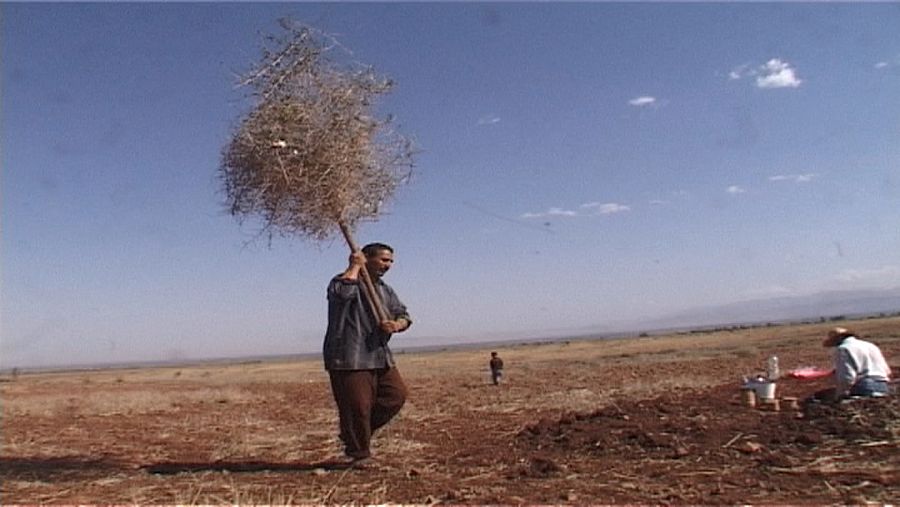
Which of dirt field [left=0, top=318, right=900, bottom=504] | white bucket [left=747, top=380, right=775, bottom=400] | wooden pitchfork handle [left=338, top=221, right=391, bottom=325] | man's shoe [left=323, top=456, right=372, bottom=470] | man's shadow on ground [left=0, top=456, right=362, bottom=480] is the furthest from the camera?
white bucket [left=747, top=380, right=775, bottom=400]

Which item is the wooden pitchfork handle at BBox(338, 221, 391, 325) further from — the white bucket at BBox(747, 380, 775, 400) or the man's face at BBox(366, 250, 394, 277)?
the white bucket at BBox(747, 380, 775, 400)

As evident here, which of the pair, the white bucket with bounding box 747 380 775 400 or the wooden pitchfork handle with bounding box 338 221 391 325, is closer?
the wooden pitchfork handle with bounding box 338 221 391 325

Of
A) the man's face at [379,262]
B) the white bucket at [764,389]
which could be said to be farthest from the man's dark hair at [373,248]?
the white bucket at [764,389]

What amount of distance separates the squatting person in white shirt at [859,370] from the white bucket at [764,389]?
982 millimetres

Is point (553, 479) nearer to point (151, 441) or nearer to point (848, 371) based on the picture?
point (848, 371)

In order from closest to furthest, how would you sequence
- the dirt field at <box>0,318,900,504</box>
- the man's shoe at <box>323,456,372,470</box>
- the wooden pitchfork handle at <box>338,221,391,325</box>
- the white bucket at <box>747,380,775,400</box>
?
1. the dirt field at <box>0,318,900,504</box>
2. the man's shoe at <box>323,456,372,470</box>
3. the wooden pitchfork handle at <box>338,221,391,325</box>
4. the white bucket at <box>747,380,775,400</box>

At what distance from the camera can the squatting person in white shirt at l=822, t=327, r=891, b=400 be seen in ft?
30.6

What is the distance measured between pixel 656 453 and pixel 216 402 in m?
16.5

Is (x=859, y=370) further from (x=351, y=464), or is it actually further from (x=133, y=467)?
(x=133, y=467)

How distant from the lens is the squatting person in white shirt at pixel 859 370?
9.31 metres

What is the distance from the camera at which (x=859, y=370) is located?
31.1 ft

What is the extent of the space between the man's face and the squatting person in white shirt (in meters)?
5.21

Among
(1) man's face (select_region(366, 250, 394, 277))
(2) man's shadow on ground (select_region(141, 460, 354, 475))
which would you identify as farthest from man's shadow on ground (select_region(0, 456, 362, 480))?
(1) man's face (select_region(366, 250, 394, 277))

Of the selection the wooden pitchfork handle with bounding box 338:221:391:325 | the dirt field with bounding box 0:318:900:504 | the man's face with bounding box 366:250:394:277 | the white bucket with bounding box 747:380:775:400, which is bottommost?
the dirt field with bounding box 0:318:900:504
